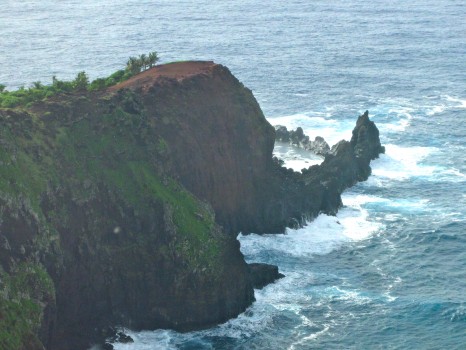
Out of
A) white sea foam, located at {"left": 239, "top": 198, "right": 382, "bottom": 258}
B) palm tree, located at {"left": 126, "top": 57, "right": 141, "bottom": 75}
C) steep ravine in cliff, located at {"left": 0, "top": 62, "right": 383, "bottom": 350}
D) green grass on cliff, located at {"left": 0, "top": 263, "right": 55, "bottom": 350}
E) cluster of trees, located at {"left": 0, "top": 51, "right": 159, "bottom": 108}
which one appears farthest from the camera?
palm tree, located at {"left": 126, "top": 57, "right": 141, "bottom": 75}

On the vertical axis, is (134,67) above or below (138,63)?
below

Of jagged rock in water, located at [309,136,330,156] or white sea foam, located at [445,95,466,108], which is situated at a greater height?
white sea foam, located at [445,95,466,108]

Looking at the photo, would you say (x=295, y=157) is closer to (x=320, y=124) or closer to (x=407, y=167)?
(x=320, y=124)

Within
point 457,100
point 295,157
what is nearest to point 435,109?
point 457,100

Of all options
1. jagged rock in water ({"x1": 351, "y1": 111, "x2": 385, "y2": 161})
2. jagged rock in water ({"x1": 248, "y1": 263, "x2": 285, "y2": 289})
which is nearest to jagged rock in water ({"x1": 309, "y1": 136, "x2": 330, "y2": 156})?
jagged rock in water ({"x1": 351, "y1": 111, "x2": 385, "y2": 161})

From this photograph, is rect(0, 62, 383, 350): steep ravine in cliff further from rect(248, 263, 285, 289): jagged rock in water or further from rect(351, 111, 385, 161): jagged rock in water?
rect(351, 111, 385, 161): jagged rock in water

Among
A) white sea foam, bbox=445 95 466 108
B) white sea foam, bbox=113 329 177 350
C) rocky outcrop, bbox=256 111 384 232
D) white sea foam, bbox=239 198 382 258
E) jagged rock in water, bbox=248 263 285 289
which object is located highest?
white sea foam, bbox=445 95 466 108

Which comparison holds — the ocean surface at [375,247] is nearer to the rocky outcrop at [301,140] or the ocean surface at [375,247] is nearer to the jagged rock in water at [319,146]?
the jagged rock in water at [319,146]
